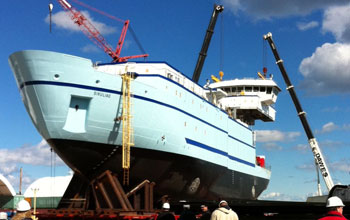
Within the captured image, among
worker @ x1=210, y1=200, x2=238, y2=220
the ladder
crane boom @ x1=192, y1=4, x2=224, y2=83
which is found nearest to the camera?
worker @ x1=210, y1=200, x2=238, y2=220

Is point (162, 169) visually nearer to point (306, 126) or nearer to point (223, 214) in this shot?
point (223, 214)

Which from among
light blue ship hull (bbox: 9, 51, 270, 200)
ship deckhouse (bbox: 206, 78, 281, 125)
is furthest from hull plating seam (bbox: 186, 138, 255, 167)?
ship deckhouse (bbox: 206, 78, 281, 125)

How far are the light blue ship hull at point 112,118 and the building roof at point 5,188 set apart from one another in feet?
82.7

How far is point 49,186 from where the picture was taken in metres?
60.6

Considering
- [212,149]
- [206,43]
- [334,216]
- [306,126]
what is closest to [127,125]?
[212,149]

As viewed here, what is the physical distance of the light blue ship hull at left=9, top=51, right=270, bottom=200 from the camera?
23078 millimetres

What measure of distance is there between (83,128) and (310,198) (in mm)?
29743

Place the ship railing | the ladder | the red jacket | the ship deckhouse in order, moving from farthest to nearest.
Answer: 1. the ship deckhouse
2. the ship railing
3. the ladder
4. the red jacket

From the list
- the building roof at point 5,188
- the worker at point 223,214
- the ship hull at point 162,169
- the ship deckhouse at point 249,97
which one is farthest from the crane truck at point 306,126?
the worker at point 223,214

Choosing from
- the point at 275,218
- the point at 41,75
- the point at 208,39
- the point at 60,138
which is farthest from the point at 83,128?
the point at 208,39

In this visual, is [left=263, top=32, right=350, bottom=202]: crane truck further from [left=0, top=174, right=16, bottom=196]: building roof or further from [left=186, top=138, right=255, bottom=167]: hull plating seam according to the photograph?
[left=0, top=174, right=16, bottom=196]: building roof

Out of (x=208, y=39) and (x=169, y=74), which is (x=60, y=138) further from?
(x=208, y=39)

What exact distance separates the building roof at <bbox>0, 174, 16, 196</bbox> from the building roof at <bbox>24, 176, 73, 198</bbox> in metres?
6.31

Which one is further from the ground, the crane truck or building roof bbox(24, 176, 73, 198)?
the crane truck
